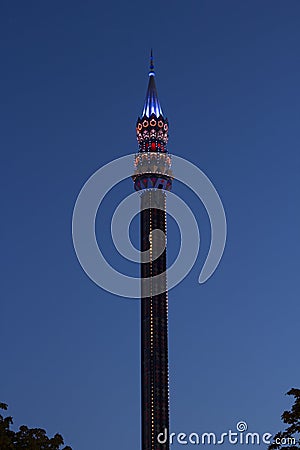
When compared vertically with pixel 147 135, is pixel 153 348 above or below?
below

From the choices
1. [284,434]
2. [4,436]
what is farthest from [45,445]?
[284,434]

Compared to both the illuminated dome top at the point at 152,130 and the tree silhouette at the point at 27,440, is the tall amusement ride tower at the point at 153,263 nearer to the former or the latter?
the illuminated dome top at the point at 152,130

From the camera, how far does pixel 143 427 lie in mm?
155125

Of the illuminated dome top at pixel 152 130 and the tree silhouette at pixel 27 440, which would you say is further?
the illuminated dome top at pixel 152 130

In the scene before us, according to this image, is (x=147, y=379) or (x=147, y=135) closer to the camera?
(x=147, y=379)

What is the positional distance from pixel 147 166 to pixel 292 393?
468 feet

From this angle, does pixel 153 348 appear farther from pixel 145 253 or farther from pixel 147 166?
pixel 147 166

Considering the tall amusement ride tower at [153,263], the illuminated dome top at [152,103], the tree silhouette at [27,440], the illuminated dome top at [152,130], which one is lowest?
the tree silhouette at [27,440]

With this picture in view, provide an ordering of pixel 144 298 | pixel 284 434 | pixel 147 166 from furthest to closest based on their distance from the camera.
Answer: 1. pixel 147 166
2. pixel 144 298
3. pixel 284 434

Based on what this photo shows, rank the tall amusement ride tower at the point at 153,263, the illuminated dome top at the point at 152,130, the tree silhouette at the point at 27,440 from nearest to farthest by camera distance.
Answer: the tree silhouette at the point at 27,440, the tall amusement ride tower at the point at 153,263, the illuminated dome top at the point at 152,130

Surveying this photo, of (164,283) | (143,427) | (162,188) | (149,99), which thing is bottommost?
(143,427)

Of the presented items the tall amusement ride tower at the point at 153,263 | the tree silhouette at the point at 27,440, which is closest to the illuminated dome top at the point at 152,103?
the tall amusement ride tower at the point at 153,263

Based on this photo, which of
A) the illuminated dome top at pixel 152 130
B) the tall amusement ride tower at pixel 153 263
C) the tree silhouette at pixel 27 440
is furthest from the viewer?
the illuminated dome top at pixel 152 130

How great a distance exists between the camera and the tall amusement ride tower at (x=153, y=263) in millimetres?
156000
